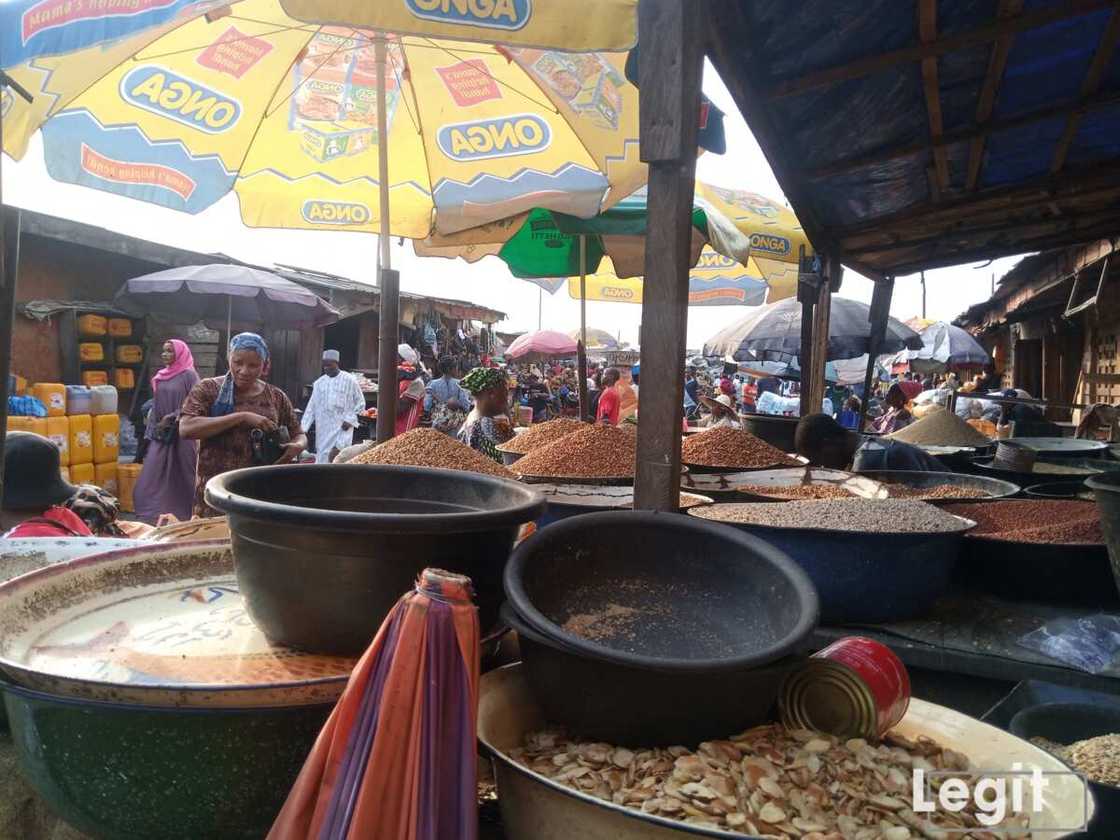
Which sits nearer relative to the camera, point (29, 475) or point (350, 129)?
point (29, 475)

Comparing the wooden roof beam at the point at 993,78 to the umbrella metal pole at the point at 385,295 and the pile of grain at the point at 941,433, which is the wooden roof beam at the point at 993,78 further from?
the umbrella metal pole at the point at 385,295

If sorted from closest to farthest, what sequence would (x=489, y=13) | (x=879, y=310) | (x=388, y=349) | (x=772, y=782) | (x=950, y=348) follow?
(x=772, y=782) → (x=489, y=13) → (x=388, y=349) → (x=879, y=310) → (x=950, y=348)

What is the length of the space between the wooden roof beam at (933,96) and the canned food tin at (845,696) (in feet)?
7.13

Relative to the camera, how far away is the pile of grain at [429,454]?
2.62m

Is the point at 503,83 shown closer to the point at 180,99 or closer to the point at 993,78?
the point at 180,99

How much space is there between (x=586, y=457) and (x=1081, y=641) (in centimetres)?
184

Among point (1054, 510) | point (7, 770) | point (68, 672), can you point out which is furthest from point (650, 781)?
point (1054, 510)

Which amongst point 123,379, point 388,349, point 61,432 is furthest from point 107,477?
point 388,349

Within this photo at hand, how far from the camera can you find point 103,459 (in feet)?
24.6

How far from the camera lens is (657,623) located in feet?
4.88

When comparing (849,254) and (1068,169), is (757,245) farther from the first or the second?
(1068,169)

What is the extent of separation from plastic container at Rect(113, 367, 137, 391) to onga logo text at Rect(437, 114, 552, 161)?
6766 mm

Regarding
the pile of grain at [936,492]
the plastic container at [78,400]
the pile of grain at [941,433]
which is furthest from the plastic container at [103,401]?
the pile of grain at [936,492]

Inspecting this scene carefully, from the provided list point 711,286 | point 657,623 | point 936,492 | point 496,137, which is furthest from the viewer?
point 711,286
